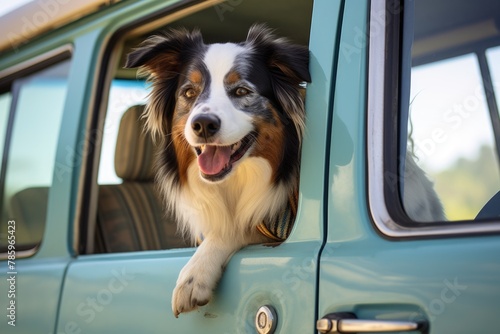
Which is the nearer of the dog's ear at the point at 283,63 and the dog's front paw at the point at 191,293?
the dog's front paw at the point at 191,293

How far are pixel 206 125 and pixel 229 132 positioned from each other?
85 millimetres

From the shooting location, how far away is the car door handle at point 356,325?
1475mm

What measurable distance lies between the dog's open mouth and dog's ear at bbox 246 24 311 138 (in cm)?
18

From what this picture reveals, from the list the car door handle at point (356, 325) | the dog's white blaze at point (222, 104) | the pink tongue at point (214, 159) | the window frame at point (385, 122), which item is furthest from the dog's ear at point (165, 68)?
the car door handle at point (356, 325)

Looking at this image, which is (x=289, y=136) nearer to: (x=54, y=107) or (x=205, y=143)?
(x=205, y=143)

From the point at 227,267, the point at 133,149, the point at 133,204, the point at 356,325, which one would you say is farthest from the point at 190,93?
the point at 356,325

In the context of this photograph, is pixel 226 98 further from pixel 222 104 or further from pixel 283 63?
pixel 283 63

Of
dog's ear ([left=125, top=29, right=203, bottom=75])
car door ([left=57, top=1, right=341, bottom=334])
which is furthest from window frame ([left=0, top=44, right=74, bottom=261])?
dog's ear ([left=125, top=29, right=203, bottom=75])

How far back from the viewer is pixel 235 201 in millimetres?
2695

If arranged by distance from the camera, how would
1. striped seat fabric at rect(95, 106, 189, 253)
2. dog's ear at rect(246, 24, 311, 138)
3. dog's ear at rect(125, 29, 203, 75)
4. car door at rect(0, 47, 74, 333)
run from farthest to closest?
striped seat fabric at rect(95, 106, 189, 253), dog's ear at rect(125, 29, 203, 75), car door at rect(0, 47, 74, 333), dog's ear at rect(246, 24, 311, 138)

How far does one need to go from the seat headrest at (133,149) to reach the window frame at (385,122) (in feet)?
5.14

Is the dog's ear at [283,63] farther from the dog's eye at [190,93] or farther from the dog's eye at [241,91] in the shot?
the dog's eye at [190,93]

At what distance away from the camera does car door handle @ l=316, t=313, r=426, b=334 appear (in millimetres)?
1475

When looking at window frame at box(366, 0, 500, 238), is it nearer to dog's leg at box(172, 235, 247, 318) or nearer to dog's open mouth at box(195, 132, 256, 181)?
dog's leg at box(172, 235, 247, 318)
